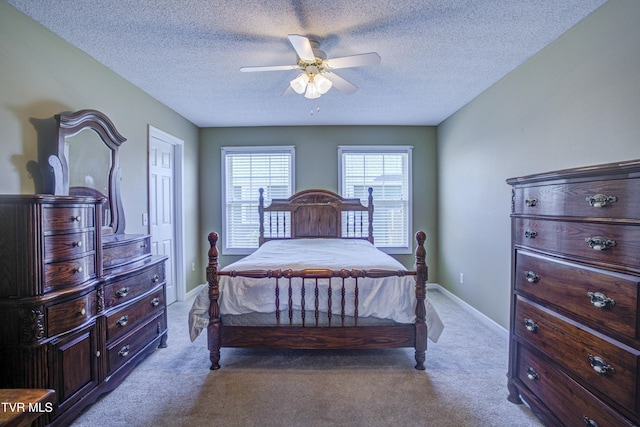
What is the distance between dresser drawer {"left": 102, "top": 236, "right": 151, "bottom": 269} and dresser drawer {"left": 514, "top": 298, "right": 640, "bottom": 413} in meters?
2.89

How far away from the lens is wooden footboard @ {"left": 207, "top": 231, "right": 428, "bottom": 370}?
8.45 feet

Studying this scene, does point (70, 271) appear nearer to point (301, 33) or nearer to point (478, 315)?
point (301, 33)

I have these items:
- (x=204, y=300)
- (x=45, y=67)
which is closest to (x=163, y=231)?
(x=204, y=300)

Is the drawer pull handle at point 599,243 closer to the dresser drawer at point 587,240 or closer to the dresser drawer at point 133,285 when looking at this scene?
the dresser drawer at point 587,240

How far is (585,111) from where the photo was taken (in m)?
2.23

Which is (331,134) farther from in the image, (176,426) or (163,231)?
(176,426)

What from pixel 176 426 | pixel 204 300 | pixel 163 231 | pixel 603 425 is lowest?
pixel 176 426

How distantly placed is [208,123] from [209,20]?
2.88 meters

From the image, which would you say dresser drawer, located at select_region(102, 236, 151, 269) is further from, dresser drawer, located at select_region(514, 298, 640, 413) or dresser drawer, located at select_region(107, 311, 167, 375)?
dresser drawer, located at select_region(514, 298, 640, 413)

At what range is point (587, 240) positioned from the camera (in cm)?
151

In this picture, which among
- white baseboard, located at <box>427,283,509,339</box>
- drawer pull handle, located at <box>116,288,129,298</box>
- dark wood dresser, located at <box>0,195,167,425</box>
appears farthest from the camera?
white baseboard, located at <box>427,283,509,339</box>

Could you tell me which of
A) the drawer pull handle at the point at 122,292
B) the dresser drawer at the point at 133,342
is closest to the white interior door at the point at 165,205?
the dresser drawer at the point at 133,342

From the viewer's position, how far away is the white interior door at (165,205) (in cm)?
391

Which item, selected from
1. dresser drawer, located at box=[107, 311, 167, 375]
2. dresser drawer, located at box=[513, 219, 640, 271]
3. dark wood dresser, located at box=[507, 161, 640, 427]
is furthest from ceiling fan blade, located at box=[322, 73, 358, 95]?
dresser drawer, located at box=[107, 311, 167, 375]
